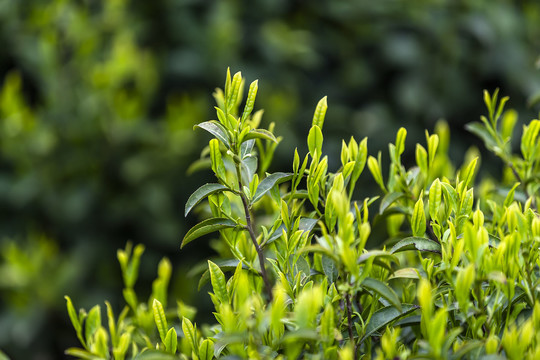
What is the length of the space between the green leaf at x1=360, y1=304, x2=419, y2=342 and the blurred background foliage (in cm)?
212

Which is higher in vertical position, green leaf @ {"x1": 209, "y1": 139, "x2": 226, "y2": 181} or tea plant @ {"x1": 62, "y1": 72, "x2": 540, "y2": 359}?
green leaf @ {"x1": 209, "y1": 139, "x2": 226, "y2": 181}

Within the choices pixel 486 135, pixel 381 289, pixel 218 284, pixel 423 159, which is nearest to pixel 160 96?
pixel 486 135

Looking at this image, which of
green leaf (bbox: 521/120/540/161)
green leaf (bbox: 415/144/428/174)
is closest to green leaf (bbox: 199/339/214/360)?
green leaf (bbox: 415/144/428/174)

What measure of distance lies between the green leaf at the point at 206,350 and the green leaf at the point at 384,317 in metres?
0.26

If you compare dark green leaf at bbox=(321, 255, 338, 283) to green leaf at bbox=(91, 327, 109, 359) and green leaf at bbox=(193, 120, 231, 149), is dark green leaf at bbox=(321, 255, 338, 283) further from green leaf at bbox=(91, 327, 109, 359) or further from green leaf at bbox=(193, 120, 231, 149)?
green leaf at bbox=(91, 327, 109, 359)

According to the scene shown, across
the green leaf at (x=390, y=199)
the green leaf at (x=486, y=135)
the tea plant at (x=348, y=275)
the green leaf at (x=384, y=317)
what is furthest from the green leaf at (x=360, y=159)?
the green leaf at (x=486, y=135)

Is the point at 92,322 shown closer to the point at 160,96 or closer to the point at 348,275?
the point at 348,275

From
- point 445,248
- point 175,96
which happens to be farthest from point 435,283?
point 175,96

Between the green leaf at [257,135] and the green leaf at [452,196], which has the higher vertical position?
the green leaf at [257,135]

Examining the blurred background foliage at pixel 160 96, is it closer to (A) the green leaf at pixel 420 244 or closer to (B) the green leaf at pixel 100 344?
(B) the green leaf at pixel 100 344

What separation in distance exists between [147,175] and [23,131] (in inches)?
24.5

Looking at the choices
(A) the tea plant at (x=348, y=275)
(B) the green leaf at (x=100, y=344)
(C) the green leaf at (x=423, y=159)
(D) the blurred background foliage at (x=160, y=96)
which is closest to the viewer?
(A) the tea plant at (x=348, y=275)

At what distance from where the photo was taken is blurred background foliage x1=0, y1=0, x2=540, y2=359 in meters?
2.98

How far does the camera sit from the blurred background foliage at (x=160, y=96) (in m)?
2.98
